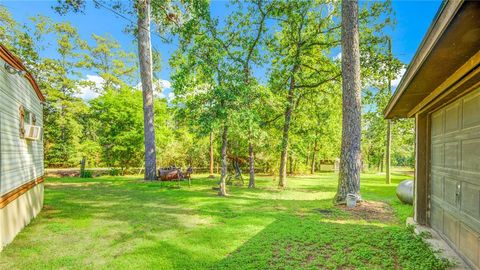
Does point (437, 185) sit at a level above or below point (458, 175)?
below

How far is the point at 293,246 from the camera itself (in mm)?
4133

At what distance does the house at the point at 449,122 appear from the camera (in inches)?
76.5

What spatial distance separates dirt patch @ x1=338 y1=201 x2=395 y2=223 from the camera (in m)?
5.99

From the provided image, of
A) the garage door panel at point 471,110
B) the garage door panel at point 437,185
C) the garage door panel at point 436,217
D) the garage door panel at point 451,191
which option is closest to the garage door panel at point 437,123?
the garage door panel at point 437,185

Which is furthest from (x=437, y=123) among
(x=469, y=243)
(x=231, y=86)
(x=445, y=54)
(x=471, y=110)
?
(x=231, y=86)

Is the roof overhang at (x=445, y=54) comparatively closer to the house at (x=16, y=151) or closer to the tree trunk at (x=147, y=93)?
the house at (x=16, y=151)

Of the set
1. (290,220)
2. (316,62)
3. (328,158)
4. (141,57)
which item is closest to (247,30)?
(316,62)

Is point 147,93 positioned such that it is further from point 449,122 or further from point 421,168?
point 449,122

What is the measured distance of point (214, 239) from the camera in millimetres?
4504

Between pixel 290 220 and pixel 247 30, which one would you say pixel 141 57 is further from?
pixel 290 220

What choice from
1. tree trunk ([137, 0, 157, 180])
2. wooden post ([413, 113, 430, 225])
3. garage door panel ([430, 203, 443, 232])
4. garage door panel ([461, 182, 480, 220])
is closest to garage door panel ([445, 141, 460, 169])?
garage door panel ([461, 182, 480, 220])

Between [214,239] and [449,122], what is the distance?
3973mm

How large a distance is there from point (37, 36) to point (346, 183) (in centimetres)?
2086

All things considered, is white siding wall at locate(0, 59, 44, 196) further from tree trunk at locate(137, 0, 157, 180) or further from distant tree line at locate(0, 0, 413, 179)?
tree trunk at locate(137, 0, 157, 180)
